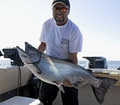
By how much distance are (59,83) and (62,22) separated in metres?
0.76

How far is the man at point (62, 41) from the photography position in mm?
2723

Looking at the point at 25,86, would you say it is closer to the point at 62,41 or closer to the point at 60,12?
the point at 62,41

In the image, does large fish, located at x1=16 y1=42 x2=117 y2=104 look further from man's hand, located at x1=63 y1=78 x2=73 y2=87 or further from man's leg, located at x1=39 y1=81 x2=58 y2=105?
man's leg, located at x1=39 y1=81 x2=58 y2=105

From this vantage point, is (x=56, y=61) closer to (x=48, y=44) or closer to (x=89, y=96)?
(x=48, y=44)

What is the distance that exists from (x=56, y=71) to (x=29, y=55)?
306mm

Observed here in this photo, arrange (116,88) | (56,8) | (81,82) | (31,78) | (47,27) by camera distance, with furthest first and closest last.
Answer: (31,78)
(116,88)
(47,27)
(56,8)
(81,82)

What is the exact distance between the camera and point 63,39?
2779 millimetres

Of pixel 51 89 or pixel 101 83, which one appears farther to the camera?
pixel 51 89

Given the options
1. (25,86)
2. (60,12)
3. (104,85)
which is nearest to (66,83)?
(104,85)

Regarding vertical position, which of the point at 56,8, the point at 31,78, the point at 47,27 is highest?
the point at 56,8

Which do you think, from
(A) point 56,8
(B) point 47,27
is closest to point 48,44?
(B) point 47,27

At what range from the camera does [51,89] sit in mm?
2854

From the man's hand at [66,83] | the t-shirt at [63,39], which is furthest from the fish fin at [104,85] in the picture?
the t-shirt at [63,39]

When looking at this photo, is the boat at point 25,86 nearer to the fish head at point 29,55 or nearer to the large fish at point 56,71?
the large fish at point 56,71
